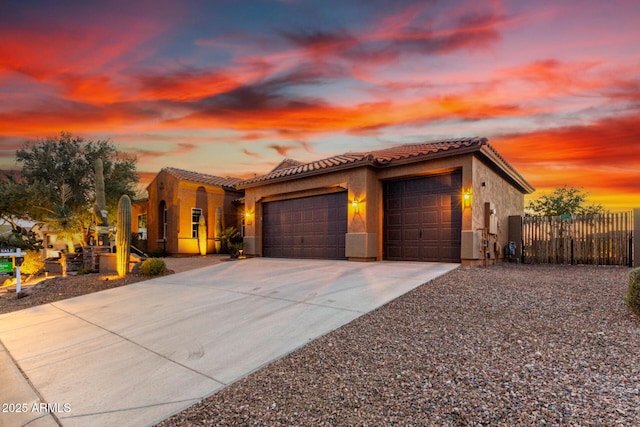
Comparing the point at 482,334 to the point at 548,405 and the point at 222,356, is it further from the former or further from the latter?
the point at 222,356

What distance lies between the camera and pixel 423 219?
11445 mm

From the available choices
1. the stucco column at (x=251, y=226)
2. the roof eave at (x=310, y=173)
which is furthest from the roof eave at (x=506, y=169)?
the stucco column at (x=251, y=226)

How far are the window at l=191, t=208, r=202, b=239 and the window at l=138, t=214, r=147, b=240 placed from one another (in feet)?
18.1

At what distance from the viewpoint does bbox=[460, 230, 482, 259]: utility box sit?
10017 mm

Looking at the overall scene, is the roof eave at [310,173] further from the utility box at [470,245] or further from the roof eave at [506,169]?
the utility box at [470,245]

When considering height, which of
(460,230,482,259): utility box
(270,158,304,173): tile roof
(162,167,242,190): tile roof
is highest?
(270,158,304,173): tile roof

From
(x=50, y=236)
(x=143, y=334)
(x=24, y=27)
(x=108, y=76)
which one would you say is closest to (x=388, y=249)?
(x=143, y=334)

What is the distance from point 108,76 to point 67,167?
506 inches

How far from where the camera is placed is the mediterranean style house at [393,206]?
10555 millimetres

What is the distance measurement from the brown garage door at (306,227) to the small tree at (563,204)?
16752 mm

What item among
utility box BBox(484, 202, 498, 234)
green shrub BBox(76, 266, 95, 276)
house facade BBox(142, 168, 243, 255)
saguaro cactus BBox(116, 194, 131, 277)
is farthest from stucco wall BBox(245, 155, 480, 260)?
house facade BBox(142, 168, 243, 255)

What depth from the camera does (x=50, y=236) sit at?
52.5 feet

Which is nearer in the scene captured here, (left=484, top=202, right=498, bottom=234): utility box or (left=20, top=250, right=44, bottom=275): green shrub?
(left=484, top=202, right=498, bottom=234): utility box

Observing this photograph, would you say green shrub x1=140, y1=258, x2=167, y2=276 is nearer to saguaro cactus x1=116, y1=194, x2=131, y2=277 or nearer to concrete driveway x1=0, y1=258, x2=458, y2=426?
saguaro cactus x1=116, y1=194, x2=131, y2=277
